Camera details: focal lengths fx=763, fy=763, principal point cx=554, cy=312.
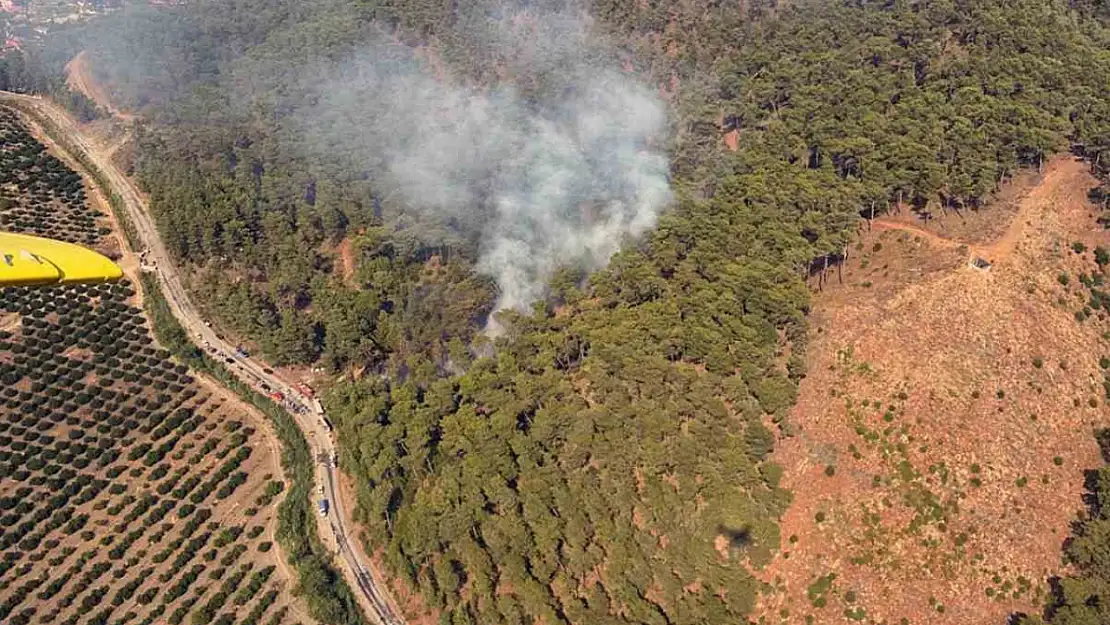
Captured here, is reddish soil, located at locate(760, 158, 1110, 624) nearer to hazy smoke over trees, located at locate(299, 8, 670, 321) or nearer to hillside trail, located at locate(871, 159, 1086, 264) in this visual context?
hillside trail, located at locate(871, 159, 1086, 264)

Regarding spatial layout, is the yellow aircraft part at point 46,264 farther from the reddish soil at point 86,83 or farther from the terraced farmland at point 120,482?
the reddish soil at point 86,83

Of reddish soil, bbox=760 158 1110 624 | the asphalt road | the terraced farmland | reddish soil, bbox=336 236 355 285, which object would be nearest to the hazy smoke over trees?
reddish soil, bbox=336 236 355 285

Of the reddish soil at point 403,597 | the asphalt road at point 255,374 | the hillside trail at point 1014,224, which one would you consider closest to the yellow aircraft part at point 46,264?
the asphalt road at point 255,374

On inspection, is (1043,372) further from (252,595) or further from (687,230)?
(252,595)

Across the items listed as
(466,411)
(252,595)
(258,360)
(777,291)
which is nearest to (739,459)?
(777,291)

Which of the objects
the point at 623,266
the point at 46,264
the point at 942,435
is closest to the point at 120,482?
the point at 46,264

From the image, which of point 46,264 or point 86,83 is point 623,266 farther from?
point 86,83

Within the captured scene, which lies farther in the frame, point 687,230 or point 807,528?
point 687,230
